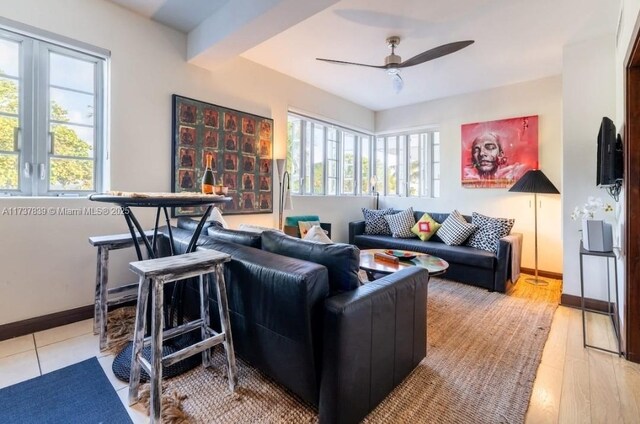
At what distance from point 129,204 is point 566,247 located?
3.82 metres

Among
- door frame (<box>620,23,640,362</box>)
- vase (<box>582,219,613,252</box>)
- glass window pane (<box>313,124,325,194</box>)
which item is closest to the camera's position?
door frame (<box>620,23,640,362</box>)

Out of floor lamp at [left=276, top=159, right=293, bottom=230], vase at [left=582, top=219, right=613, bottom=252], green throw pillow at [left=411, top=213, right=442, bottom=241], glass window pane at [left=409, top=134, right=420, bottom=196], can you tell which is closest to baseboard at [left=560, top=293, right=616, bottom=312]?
vase at [left=582, top=219, right=613, bottom=252]

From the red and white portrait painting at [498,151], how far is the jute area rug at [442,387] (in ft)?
7.78

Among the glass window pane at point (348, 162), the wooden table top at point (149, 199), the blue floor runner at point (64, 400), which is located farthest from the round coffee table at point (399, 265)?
the glass window pane at point (348, 162)

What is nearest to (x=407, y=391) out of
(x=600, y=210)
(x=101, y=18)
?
(x=600, y=210)

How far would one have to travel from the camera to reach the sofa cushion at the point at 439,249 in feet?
10.9

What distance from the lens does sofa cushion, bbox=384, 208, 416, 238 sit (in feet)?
14.4

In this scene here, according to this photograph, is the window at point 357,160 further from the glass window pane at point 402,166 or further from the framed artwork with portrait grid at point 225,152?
the framed artwork with portrait grid at point 225,152

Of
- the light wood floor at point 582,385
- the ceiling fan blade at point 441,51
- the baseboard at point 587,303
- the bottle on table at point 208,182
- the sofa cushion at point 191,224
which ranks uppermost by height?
the ceiling fan blade at point 441,51

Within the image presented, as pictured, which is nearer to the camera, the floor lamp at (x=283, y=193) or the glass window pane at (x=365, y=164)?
the floor lamp at (x=283, y=193)

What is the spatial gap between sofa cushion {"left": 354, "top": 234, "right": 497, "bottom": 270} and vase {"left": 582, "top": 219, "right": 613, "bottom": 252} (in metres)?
1.13

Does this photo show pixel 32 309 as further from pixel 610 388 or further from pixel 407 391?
pixel 610 388

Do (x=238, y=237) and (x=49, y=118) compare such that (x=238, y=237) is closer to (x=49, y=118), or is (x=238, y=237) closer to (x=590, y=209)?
(x=49, y=118)

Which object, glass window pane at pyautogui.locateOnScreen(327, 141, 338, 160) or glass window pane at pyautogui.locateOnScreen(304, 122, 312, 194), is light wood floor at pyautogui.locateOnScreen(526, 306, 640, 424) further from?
glass window pane at pyautogui.locateOnScreen(327, 141, 338, 160)
